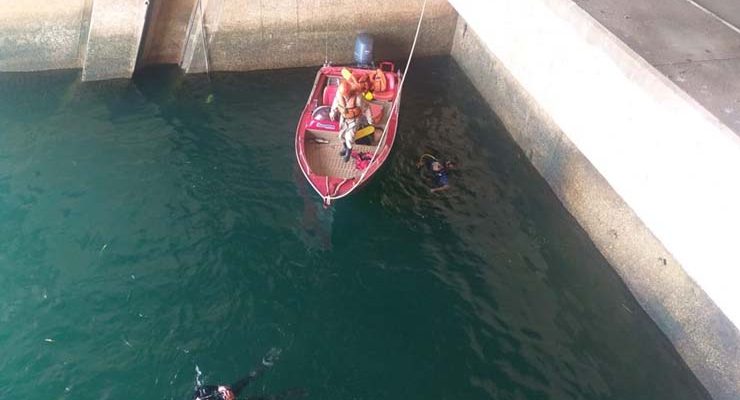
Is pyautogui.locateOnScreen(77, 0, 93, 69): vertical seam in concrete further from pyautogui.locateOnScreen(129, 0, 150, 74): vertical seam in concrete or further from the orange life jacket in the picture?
the orange life jacket

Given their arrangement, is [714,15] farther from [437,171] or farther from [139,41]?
[139,41]

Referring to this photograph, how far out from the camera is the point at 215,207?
40.4 feet

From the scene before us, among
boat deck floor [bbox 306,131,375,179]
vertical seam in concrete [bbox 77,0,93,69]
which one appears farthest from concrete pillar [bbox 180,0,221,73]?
boat deck floor [bbox 306,131,375,179]

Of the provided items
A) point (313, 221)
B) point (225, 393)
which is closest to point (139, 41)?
point (313, 221)

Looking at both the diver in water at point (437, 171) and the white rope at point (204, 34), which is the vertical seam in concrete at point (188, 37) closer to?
the white rope at point (204, 34)

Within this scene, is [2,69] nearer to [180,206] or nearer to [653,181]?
[180,206]

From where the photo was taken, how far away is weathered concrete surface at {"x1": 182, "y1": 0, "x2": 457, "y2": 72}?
53.2 feet

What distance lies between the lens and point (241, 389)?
885cm

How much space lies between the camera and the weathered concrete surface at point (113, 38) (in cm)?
1537

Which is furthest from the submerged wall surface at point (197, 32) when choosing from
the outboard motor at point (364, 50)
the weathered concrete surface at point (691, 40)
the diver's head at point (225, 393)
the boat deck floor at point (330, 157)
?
the diver's head at point (225, 393)

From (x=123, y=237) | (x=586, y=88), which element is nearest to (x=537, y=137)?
(x=586, y=88)

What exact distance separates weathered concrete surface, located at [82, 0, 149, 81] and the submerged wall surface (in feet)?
0.08

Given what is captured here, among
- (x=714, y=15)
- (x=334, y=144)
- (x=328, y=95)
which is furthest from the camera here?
(x=328, y=95)

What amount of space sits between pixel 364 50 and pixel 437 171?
14.8 feet
